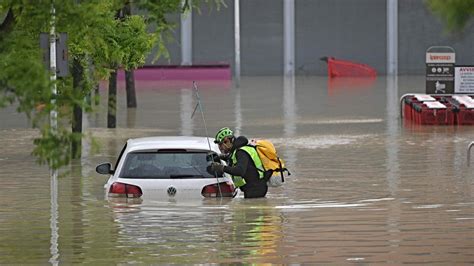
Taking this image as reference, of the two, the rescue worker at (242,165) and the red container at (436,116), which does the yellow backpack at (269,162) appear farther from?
the red container at (436,116)

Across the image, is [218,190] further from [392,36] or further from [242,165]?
[392,36]

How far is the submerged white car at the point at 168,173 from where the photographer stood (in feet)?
54.4

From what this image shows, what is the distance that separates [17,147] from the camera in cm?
2973

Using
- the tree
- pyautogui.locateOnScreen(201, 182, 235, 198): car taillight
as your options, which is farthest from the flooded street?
the tree

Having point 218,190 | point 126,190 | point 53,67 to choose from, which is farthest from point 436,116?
point 53,67

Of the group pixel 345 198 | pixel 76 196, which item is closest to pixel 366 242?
pixel 345 198

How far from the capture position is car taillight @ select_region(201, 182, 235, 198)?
1664 cm

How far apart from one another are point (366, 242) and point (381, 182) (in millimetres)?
7918

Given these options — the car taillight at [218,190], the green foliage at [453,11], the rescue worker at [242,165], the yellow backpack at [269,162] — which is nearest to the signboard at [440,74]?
the rescue worker at [242,165]

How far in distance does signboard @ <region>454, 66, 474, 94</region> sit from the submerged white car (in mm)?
23133

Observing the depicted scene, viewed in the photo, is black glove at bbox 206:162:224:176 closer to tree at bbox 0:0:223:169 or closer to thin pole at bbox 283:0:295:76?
tree at bbox 0:0:223:169

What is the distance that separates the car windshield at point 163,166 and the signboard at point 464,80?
→ 23.4 metres

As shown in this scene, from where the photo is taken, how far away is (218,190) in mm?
16766

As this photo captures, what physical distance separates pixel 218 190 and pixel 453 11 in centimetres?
949
